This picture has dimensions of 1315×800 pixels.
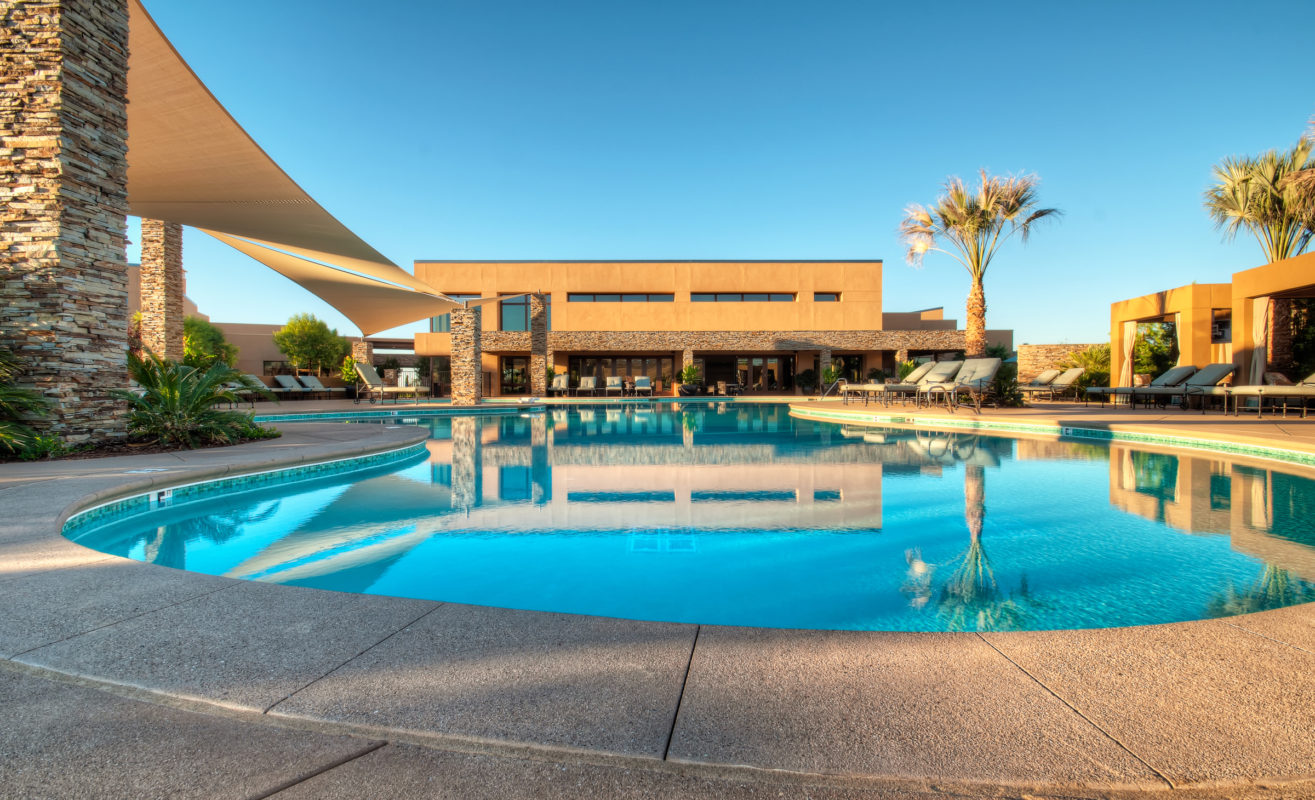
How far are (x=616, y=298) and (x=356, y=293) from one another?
1302 cm

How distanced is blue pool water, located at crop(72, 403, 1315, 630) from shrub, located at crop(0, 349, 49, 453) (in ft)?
7.85

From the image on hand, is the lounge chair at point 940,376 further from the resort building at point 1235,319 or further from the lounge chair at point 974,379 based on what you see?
the resort building at point 1235,319

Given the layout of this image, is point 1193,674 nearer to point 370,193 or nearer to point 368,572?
point 368,572

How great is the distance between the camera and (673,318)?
2502cm

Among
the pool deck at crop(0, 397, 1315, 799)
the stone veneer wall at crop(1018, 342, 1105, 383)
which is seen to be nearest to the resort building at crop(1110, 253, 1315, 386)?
the stone veneer wall at crop(1018, 342, 1105, 383)

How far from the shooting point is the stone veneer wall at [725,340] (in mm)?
23906

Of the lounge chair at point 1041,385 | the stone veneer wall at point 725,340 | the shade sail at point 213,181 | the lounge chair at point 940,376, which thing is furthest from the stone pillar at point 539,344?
the lounge chair at point 1041,385

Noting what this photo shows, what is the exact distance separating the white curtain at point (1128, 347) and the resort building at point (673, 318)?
7800mm

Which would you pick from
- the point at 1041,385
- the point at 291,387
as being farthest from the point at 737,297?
the point at 291,387

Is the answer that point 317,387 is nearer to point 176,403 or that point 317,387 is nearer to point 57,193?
point 176,403

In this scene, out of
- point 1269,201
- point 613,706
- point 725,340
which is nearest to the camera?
point 613,706

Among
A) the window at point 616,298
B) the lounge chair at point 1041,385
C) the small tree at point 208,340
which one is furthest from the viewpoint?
the window at point 616,298

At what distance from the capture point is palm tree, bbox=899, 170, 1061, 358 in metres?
13.8

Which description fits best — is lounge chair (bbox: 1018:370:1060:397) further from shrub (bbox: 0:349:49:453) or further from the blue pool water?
shrub (bbox: 0:349:49:453)
